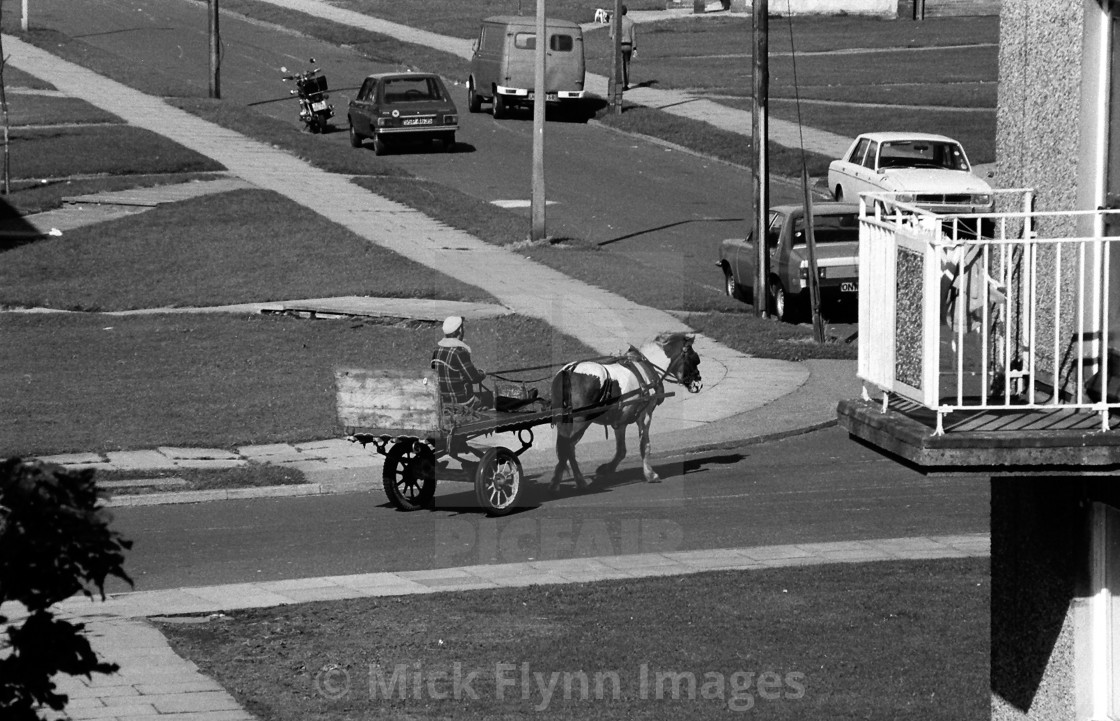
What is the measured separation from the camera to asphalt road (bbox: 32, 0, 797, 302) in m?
31.3

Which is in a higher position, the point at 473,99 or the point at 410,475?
the point at 473,99

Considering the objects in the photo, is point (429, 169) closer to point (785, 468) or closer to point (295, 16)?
point (785, 468)

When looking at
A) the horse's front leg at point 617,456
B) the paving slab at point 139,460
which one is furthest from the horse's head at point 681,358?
the paving slab at point 139,460

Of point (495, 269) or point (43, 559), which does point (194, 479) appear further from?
point (43, 559)

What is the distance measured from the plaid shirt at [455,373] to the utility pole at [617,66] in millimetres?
28027

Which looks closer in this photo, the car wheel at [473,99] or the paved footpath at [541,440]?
the paved footpath at [541,440]

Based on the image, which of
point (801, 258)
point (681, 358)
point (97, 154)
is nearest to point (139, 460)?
point (681, 358)

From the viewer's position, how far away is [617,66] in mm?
41812

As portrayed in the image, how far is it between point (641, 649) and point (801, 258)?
14.2m

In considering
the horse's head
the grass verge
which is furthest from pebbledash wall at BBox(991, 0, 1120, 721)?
the grass verge

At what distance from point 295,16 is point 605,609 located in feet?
184

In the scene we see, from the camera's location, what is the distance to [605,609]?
39.4ft

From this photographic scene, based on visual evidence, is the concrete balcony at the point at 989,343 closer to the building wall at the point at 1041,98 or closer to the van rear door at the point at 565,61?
the building wall at the point at 1041,98

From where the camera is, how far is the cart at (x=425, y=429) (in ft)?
46.4
